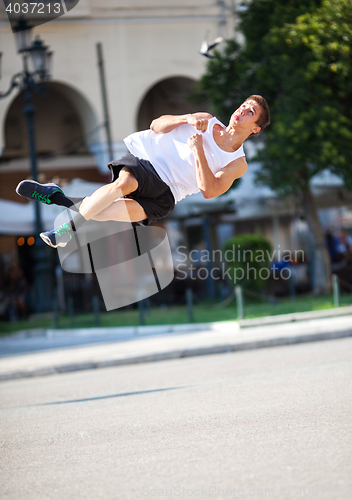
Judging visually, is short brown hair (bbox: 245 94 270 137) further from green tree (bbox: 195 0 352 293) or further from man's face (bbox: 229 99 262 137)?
green tree (bbox: 195 0 352 293)

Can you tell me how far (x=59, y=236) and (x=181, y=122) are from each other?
127 cm

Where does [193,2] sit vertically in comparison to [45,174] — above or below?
above

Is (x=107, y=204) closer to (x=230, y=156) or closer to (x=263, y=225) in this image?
(x=230, y=156)

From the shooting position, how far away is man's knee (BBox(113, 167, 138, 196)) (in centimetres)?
521

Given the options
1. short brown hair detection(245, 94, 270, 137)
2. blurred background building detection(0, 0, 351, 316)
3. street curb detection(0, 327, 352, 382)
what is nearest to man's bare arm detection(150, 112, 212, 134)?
short brown hair detection(245, 94, 270, 137)

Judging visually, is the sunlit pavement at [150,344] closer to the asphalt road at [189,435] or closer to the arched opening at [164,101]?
the asphalt road at [189,435]

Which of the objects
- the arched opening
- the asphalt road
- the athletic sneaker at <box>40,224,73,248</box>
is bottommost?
the asphalt road

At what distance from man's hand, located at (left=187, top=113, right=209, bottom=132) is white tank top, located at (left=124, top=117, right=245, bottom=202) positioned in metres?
0.16

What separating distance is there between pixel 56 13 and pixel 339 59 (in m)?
10.8

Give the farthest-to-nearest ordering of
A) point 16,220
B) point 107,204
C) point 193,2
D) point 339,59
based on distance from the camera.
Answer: point 193,2
point 16,220
point 339,59
point 107,204

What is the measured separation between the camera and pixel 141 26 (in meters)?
22.9

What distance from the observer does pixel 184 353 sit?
10906 millimetres

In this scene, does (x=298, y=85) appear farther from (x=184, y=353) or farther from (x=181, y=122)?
(x=181, y=122)

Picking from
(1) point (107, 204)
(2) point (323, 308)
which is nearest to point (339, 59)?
(2) point (323, 308)
